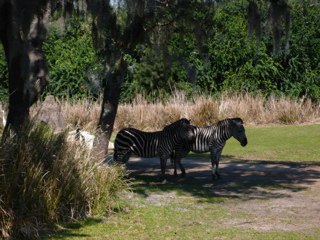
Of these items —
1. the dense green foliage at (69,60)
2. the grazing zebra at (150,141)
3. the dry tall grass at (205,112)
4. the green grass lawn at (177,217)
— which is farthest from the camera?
the dense green foliage at (69,60)

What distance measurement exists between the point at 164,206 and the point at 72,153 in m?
2.04

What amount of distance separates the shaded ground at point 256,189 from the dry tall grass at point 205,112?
329 inches

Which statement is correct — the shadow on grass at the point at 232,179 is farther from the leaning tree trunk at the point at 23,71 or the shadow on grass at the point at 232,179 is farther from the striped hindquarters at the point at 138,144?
the leaning tree trunk at the point at 23,71

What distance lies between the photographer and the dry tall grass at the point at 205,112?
2445cm

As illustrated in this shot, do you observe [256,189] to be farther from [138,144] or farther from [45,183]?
[45,183]

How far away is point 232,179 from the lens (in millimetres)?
12961

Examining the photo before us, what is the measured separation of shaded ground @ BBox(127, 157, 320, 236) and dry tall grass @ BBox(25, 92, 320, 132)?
329 inches

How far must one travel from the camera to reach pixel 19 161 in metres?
8.32

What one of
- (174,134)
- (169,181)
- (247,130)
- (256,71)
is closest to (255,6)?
(174,134)

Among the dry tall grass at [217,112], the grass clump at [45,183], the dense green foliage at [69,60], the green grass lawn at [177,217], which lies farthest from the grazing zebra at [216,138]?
the dense green foliage at [69,60]

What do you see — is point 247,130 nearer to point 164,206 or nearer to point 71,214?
point 164,206

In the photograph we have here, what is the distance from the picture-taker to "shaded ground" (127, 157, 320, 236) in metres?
9.23

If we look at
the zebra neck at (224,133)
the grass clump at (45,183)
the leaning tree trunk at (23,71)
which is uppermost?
the leaning tree trunk at (23,71)

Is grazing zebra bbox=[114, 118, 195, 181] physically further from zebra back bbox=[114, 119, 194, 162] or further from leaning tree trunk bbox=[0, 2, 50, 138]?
leaning tree trunk bbox=[0, 2, 50, 138]
